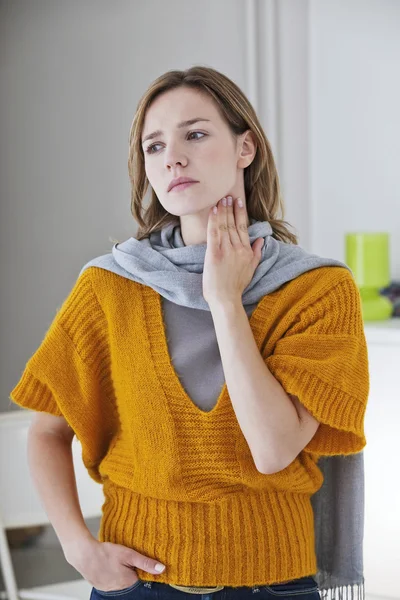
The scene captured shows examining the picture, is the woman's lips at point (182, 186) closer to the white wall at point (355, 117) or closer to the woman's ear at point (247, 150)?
the woman's ear at point (247, 150)

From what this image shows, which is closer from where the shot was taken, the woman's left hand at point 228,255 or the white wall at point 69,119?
the woman's left hand at point 228,255

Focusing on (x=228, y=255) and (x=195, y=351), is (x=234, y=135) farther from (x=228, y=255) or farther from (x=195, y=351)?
(x=195, y=351)

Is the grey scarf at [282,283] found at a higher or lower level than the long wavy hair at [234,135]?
lower

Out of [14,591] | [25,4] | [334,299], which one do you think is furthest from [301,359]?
[25,4]

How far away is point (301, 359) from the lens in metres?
1.15

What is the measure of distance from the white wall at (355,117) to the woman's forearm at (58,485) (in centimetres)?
157

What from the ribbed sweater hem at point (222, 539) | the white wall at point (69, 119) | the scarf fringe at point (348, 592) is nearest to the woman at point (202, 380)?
the ribbed sweater hem at point (222, 539)

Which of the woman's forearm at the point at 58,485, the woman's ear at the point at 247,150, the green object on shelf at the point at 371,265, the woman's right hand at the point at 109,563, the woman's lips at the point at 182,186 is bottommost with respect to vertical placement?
the woman's right hand at the point at 109,563

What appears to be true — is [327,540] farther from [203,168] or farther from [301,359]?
[203,168]

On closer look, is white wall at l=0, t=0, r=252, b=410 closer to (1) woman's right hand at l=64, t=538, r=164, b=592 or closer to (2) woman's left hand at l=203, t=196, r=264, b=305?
(2) woman's left hand at l=203, t=196, r=264, b=305

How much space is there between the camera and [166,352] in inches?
49.1

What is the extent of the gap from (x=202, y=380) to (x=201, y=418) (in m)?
0.07

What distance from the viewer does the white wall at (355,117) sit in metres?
2.53

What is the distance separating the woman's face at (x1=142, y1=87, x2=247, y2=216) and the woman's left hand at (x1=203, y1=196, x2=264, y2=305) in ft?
0.11
